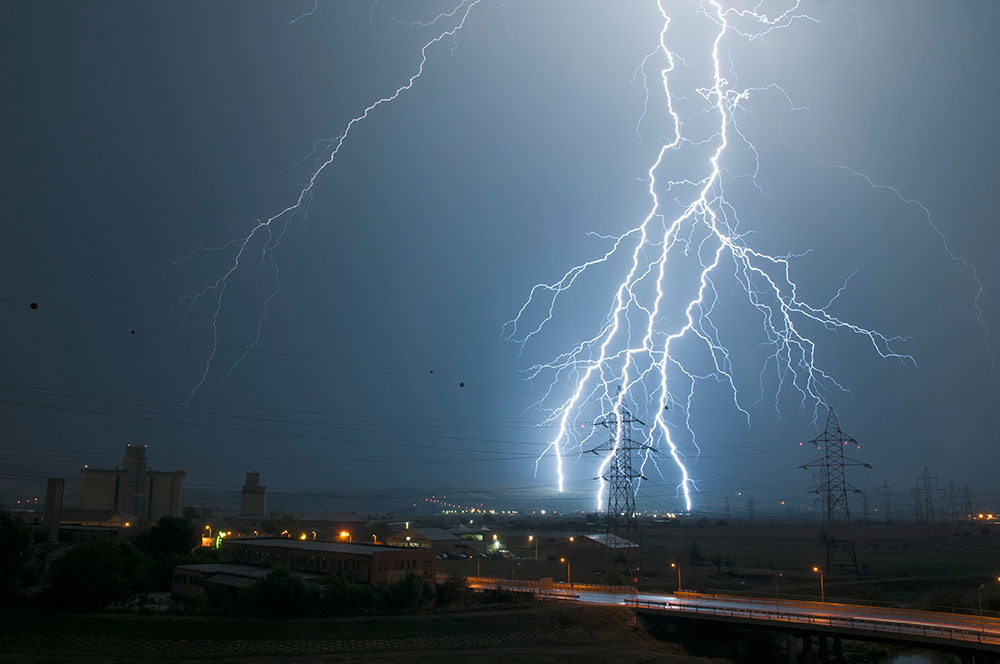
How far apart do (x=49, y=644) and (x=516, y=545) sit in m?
54.7

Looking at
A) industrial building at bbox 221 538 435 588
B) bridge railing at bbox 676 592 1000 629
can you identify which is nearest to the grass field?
bridge railing at bbox 676 592 1000 629

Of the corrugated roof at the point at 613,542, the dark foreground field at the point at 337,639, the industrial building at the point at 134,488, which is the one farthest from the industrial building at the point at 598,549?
the industrial building at the point at 134,488

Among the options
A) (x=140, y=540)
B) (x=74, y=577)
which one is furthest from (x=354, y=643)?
(x=140, y=540)

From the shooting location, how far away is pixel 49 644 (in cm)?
2528

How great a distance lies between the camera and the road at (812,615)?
24594 mm

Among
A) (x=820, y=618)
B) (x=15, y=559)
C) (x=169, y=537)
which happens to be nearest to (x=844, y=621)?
(x=820, y=618)

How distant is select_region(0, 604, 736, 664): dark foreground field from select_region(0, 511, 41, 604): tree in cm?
Result: 330

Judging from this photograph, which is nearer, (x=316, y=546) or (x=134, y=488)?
(x=316, y=546)

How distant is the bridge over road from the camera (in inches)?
949

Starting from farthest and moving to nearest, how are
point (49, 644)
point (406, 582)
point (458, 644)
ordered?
point (406, 582), point (458, 644), point (49, 644)

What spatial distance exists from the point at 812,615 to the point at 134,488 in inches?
3567

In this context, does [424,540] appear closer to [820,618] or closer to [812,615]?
[812,615]

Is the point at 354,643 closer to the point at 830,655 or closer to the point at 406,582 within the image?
the point at 406,582

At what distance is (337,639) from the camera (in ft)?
88.5
